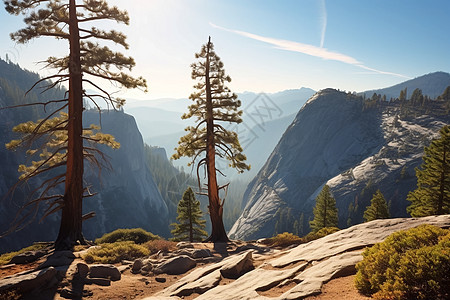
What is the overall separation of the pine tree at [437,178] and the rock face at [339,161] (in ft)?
248

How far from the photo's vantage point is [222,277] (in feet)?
26.8

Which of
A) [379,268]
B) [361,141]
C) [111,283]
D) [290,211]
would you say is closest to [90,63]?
[111,283]

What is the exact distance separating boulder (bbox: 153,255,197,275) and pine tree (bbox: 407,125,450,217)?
30224 millimetres

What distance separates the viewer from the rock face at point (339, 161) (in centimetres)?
11444

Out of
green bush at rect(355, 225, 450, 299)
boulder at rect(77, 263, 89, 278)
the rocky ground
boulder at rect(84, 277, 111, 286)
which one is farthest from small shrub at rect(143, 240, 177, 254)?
green bush at rect(355, 225, 450, 299)

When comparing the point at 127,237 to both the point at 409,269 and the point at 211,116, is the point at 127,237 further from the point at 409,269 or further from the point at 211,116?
the point at 409,269

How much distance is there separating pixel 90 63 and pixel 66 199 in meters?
7.26

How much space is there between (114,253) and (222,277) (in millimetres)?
6300

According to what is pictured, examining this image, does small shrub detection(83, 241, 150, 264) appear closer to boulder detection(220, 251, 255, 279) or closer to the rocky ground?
the rocky ground

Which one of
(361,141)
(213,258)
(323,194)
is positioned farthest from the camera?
(361,141)

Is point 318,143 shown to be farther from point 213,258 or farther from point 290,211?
point 213,258

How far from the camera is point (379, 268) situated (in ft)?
15.7

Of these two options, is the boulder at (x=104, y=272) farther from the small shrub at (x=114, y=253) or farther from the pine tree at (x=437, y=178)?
the pine tree at (x=437, y=178)

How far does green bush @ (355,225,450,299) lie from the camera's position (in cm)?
396
